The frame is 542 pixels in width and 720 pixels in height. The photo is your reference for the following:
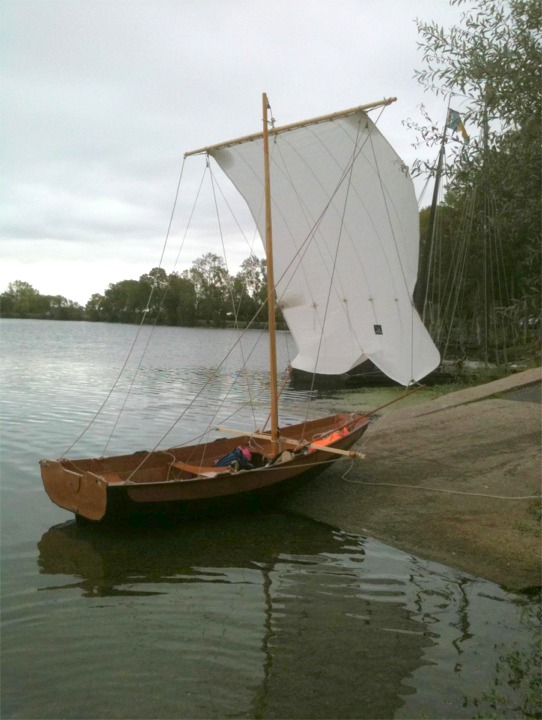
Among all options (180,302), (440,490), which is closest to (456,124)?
(440,490)

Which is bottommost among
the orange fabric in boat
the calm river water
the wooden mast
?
the calm river water

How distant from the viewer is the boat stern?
834cm

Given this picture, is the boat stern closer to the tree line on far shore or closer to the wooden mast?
the wooden mast

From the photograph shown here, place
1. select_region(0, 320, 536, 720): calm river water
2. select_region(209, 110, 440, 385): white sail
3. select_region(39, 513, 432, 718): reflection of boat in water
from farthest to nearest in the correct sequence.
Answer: select_region(209, 110, 440, 385): white sail
select_region(39, 513, 432, 718): reflection of boat in water
select_region(0, 320, 536, 720): calm river water

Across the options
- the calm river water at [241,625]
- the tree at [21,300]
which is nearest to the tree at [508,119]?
the calm river water at [241,625]

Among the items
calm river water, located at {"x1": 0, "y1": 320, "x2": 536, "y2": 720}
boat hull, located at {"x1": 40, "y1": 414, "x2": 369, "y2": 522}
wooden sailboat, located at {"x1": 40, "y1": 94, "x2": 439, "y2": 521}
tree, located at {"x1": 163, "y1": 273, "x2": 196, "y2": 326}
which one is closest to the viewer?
calm river water, located at {"x1": 0, "y1": 320, "x2": 536, "y2": 720}

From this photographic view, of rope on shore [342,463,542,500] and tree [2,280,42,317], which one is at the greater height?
tree [2,280,42,317]

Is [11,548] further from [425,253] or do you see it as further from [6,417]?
[425,253]

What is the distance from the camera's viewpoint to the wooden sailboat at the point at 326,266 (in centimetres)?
1042

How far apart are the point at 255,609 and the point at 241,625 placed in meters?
0.37

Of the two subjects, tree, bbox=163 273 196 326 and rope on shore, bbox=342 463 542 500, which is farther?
tree, bbox=163 273 196 326

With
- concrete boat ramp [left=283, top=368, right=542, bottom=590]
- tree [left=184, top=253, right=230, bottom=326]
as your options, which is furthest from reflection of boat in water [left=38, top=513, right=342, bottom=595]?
tree [left=184, top=253, right=230, bottom=326]

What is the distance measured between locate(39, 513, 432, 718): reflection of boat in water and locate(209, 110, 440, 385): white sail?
390cm

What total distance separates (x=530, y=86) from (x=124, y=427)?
13.9m
